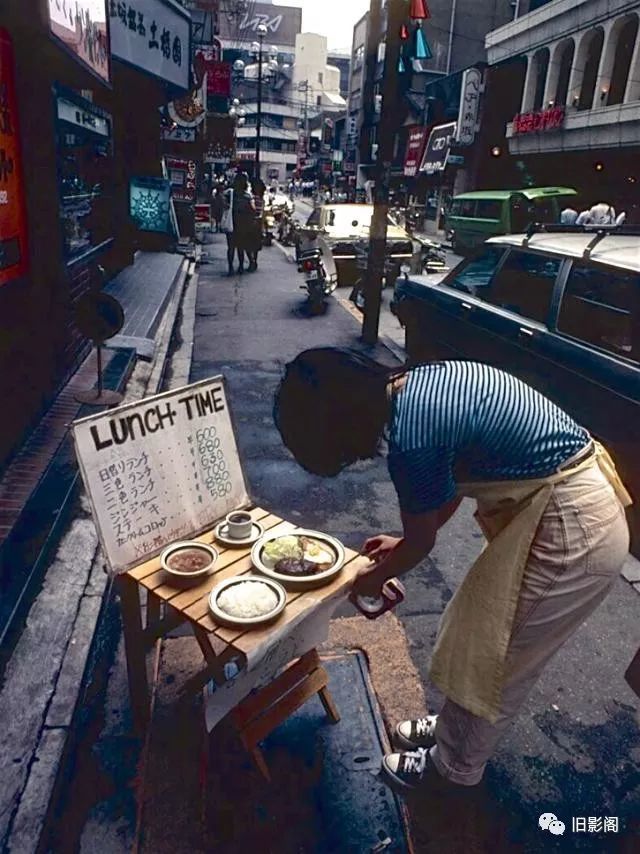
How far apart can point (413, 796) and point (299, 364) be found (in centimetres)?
197

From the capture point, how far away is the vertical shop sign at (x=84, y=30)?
202 inches

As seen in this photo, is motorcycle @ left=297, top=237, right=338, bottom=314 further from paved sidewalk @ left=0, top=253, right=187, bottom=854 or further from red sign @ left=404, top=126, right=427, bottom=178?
red sign @ left=404, top=126, right=427, bottom=178

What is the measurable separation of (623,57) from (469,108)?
9521 mm

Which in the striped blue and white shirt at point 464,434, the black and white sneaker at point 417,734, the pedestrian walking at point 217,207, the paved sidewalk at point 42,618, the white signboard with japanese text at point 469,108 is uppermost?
the white signboard with japanese text at point 469,108

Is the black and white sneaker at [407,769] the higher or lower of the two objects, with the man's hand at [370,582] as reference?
lower

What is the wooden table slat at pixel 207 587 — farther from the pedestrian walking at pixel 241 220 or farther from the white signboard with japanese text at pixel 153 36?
the pedestrian walking at pixel 241 220

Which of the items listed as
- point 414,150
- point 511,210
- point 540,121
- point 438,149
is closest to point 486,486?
point 511,210

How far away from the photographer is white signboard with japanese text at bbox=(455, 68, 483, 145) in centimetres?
3272

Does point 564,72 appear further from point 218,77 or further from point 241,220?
point 241,220

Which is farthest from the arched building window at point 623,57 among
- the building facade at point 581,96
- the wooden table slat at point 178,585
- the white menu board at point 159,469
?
the wooden table slat at point 178,585

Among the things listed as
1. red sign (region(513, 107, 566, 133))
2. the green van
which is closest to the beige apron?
the green van

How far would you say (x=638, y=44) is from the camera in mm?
22328

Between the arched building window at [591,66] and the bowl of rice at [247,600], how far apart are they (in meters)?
29.5

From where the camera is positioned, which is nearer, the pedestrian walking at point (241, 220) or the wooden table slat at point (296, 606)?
the wooden table slat at point (296, 606)
